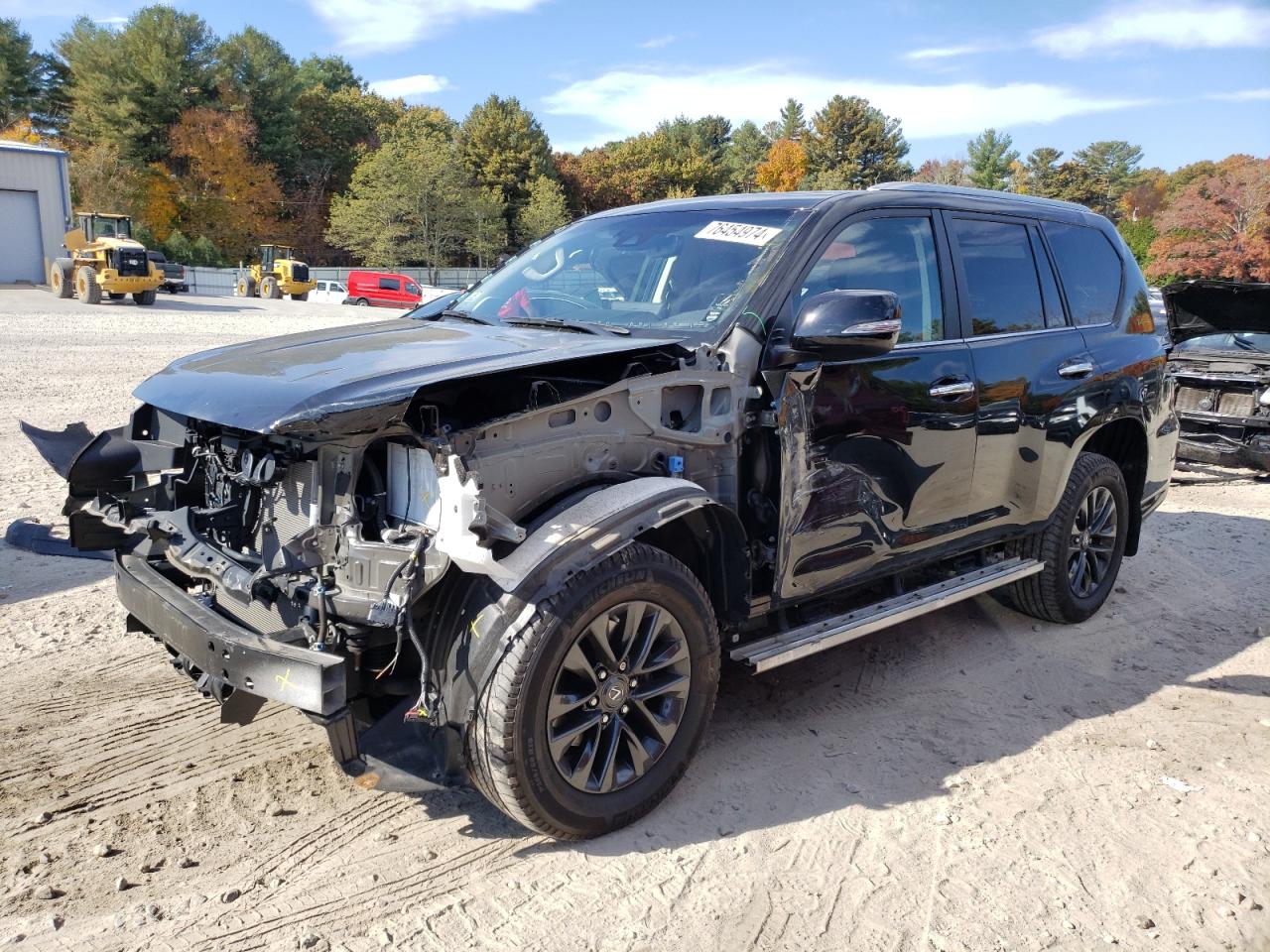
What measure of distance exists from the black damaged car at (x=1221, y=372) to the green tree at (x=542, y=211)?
44.7m

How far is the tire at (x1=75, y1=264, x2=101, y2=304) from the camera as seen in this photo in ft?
88.9

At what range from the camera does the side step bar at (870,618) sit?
3.61 metres

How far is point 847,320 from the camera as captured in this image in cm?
337

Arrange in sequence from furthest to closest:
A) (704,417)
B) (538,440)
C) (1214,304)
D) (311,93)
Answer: (311,93), (1214,304), (704,417), (538,440)

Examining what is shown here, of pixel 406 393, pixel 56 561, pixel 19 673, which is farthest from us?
pixel 56 561

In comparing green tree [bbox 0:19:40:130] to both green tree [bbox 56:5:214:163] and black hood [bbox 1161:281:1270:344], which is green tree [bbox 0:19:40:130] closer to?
green tree [bbox 56:5:214:163]

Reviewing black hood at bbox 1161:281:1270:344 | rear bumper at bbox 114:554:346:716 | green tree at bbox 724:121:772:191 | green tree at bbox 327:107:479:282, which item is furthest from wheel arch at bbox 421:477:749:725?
green tree at bbox 724:121:772:191

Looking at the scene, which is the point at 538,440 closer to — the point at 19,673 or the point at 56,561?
the point at 19,673

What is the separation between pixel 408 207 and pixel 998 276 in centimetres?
4784

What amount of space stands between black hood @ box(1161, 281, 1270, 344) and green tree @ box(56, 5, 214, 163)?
1993 inches

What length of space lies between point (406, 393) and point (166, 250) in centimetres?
4891

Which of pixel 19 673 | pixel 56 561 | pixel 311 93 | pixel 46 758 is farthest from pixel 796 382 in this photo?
pixel 311 93

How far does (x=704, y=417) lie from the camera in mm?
3414

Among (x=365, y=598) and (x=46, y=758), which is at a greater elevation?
(x=365, y=598)
